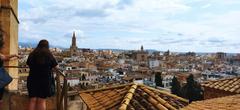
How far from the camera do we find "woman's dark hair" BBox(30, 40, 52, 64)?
20.7 ft

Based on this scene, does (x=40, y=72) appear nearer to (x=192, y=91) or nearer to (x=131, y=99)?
(x=131, y=99)

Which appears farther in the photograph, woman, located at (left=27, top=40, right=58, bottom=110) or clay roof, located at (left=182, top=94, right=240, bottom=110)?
A: clay roof, located at (left=182, top=94, right=240, bottom=110)

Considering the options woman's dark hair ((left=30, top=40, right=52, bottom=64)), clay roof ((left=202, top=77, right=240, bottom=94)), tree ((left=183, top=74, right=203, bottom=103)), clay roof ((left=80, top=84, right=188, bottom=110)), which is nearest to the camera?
woman's dark hair ((left=30, top=40, right=52, bottom=64))

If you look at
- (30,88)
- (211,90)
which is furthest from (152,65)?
(30,88)

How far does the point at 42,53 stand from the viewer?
6.37 metres

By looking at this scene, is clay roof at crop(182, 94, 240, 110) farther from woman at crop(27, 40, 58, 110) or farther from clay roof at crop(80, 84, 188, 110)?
woman at crop(27, 40, 58, 110)

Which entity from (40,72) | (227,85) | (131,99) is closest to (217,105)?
(131,99)

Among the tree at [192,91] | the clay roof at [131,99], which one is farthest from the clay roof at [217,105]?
the tree at [192,91]

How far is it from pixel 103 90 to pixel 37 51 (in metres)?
6.26

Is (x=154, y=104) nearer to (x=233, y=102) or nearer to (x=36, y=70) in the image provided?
(x=233, y=102)

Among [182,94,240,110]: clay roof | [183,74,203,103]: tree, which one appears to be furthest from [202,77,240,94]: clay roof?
[183,74,203,103]: tree

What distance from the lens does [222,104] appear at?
9.69 meters

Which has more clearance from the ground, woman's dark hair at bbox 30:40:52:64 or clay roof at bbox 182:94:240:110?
woman's dark hair at bbox 30:40:52:64

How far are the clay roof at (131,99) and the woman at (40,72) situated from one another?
10.8ft
